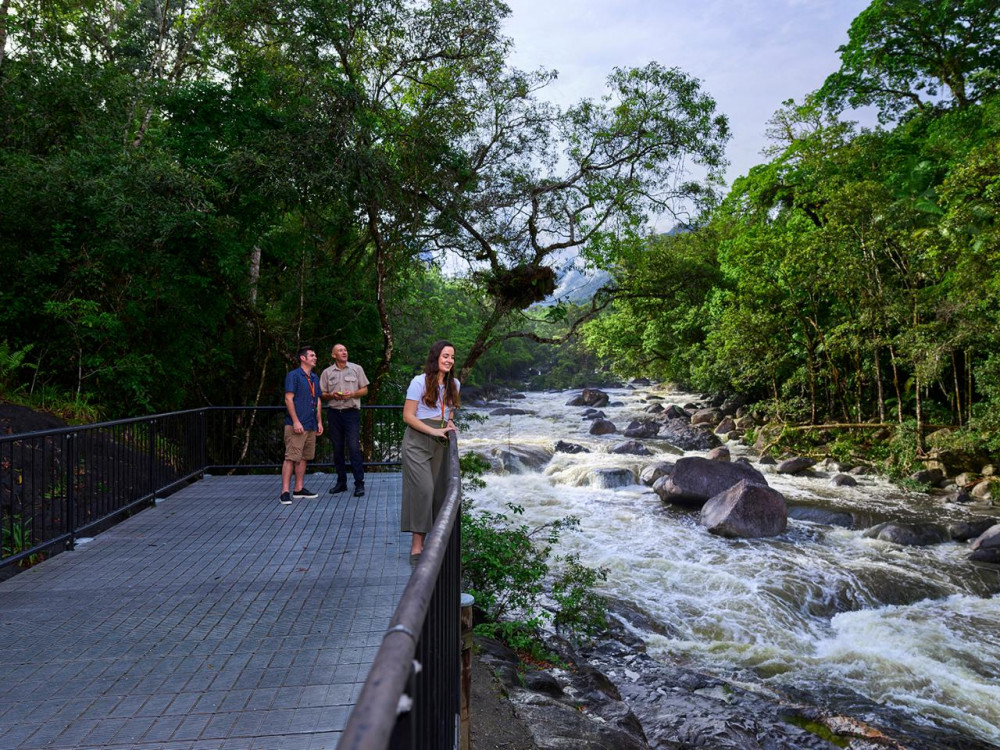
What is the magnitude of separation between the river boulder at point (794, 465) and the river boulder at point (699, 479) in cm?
394

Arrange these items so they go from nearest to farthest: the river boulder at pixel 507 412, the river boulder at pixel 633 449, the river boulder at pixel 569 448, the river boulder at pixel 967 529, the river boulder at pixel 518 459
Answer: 1. the river boulder at pixel 967 529
2. the river boulder at pixel 518 459
3. the river boulder at pixel 633 449
4. the river boulder at pixel 569 448
5. the river boulder at pixel 507 412

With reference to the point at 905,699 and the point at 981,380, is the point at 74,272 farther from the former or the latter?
the point at 981,380

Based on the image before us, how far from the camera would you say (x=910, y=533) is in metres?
12.1

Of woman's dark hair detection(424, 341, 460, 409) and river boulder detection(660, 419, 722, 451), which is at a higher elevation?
woman's dark hair detection(424, 341, 460, 409)

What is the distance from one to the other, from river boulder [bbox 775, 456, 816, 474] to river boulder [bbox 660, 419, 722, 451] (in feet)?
15.2

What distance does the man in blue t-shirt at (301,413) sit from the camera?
26.9ft

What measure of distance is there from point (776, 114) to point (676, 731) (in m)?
27.9

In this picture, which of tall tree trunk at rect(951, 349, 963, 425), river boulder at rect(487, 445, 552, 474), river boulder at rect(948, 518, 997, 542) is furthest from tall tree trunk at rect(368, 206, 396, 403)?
tall tree trunk at rect(951, 349, 963, 425)

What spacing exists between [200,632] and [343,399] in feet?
13.5

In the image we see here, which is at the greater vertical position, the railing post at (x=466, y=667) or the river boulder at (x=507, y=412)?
the railing post at (x=466, y=667)

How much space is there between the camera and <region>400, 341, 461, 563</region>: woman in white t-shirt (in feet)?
18.0

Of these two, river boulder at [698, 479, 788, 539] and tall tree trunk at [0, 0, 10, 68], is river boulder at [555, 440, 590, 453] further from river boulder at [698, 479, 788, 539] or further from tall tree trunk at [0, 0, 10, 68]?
tall tree trunk at [0, 0, 10, 68]

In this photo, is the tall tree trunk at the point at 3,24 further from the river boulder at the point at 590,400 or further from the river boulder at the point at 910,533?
the river boulder at the point at 590,400

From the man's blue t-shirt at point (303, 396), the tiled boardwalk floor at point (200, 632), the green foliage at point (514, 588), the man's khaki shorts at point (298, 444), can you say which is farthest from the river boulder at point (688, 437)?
the tiled boardwalk floor at point (200, 632)
